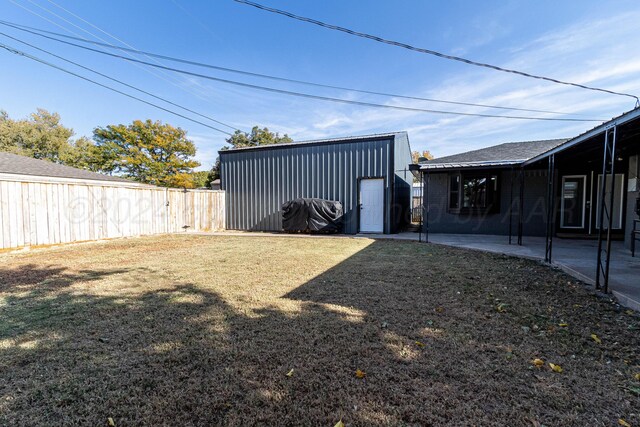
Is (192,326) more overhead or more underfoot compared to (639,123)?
more underfoot

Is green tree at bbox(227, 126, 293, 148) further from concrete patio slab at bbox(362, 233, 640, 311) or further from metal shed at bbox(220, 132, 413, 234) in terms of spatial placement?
concrete patio slab at bbox(362, 233, 640, 311)

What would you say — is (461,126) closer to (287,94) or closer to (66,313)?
(287,94)

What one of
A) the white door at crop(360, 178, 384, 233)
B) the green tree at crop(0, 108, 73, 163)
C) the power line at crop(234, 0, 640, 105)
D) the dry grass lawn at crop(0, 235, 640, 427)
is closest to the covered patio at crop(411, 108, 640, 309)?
the white door at crop(360, 178, 384, 233)

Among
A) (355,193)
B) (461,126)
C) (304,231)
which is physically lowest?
(304,231)

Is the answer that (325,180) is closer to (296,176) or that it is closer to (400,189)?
(296,176)

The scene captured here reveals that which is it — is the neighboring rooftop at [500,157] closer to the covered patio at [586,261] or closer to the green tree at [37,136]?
the covered patio at [586,261]

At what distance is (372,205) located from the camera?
11469 millimetres

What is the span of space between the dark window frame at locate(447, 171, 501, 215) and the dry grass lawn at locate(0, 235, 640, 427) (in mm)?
6210

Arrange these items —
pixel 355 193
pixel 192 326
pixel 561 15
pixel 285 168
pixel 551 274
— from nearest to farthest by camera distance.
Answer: pixel 192 326 → pixel 551 274 → pixel 561 15 → pixel 355 193 → pixel 285 168

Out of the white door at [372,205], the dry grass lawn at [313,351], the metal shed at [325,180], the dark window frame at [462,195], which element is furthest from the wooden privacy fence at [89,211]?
the dark window frame at [462,195]

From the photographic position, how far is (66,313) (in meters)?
3.06

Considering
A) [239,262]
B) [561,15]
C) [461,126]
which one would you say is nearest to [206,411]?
[239,262]

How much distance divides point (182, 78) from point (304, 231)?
9166 millimetres

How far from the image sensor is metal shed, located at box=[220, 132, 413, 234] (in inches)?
442
